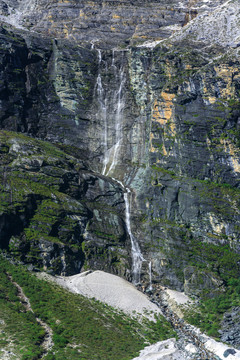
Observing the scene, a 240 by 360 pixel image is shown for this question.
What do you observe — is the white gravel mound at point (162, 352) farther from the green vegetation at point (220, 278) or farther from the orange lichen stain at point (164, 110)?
the orange lichen stain at point (164, 110)

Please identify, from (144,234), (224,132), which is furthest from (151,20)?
(144,234)

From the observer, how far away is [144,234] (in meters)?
57.7

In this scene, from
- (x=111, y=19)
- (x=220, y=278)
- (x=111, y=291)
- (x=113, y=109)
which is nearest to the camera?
(x=111, y=291)

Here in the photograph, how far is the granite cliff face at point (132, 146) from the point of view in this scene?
178ft

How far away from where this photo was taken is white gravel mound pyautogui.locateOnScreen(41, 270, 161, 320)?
46.7 m

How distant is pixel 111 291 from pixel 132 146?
2703 centimetres

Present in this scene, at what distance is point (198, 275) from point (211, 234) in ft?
21.8

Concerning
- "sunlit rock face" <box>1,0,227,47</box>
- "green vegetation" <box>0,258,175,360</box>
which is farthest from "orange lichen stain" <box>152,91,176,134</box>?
"green vegetation" <box>0,258,175,360</box>

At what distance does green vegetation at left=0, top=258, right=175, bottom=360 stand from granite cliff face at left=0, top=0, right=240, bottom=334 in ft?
21.1

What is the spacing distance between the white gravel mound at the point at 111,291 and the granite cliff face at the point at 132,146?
2425 millimetres

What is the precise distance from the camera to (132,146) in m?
67.5

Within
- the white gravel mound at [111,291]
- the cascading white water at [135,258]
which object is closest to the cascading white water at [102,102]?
the cascading white water at [135,258]

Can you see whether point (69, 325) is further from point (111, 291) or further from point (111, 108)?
point (111, 108)

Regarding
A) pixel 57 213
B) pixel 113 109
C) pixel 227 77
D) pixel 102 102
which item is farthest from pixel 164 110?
pixel 57 213
